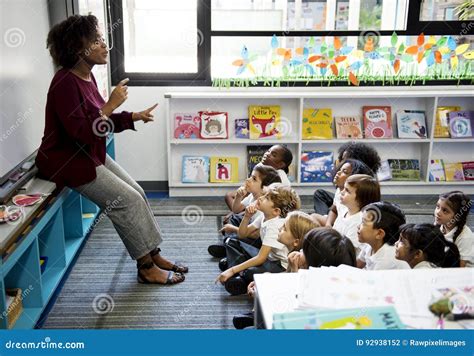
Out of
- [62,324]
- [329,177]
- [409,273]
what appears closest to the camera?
[409,273]

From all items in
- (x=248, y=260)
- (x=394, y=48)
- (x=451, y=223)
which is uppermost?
(x=394, y=48)

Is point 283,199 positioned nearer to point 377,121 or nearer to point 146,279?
point 146,279

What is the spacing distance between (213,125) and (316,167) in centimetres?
88

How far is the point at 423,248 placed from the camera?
218cm

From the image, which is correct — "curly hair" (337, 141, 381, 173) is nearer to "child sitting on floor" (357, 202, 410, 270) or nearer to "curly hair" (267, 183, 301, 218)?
"curly hair" (267, 183, 301, 218)

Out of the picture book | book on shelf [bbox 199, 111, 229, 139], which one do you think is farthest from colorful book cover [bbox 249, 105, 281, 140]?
the picture book

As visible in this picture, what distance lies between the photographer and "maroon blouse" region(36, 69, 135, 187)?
272 centimetres

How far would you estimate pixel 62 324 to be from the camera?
8.56 ft

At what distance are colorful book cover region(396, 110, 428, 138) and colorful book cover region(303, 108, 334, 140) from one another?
555 millimetres

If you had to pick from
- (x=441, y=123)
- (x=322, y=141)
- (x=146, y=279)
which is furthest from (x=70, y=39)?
(x=441, y=123)

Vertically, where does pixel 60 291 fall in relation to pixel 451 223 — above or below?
below

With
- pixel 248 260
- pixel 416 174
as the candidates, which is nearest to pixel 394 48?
pixel 416 174

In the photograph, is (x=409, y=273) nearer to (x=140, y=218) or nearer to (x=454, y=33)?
(x=140, y=218)
